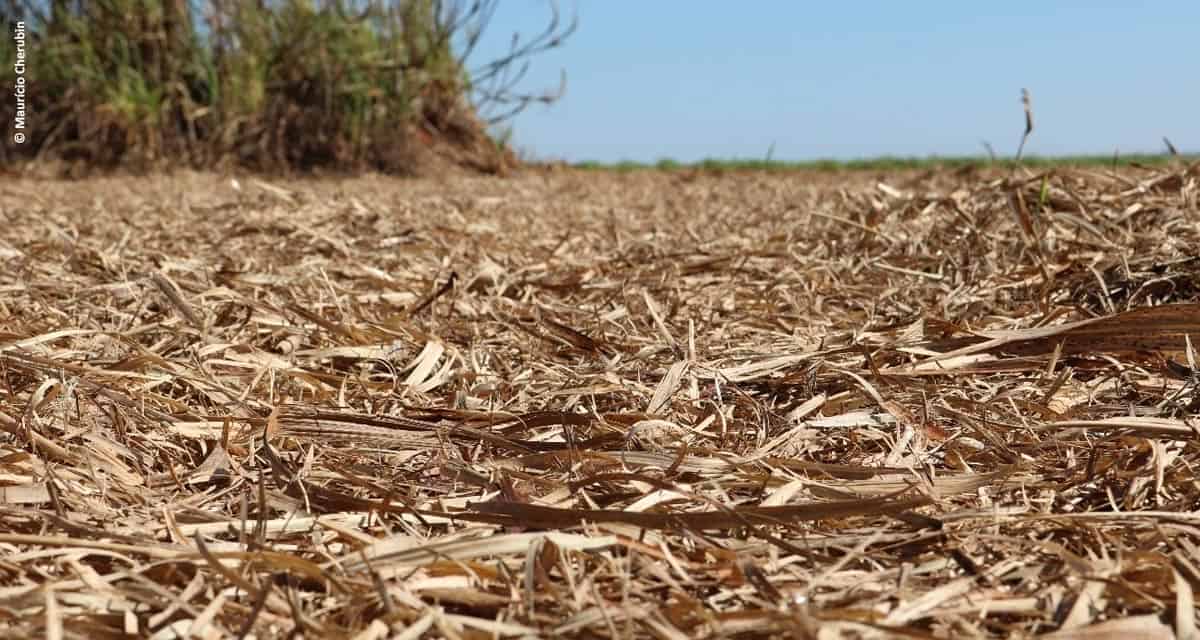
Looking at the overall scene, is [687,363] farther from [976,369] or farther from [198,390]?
[198,390]

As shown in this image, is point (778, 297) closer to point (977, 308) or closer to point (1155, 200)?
point (977, 308)

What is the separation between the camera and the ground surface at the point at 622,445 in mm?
899

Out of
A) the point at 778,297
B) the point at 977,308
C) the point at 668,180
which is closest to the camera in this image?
the point at 977,308

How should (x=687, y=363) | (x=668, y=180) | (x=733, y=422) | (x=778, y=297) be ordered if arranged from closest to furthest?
(x=733, y=422), (x=687, y=363), (x=778, y=297), (x=668, y=180)

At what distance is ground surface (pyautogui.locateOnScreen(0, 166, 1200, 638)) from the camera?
899 mm

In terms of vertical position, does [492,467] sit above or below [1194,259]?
below

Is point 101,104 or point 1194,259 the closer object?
point 1194,259

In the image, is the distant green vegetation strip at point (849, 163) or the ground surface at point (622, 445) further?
the distant green vegetation strip at point (849, 163)

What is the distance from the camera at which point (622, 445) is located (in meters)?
1.27

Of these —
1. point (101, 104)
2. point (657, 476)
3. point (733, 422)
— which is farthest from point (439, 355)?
point (101, 104)

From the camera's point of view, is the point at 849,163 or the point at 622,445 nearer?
the point at 622,445

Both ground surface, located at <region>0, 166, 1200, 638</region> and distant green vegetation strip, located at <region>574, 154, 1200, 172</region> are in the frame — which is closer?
ground surface, located at <region>0, 166, 1200, 638</region>

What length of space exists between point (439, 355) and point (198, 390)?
0.37 m

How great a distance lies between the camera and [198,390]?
149cm
